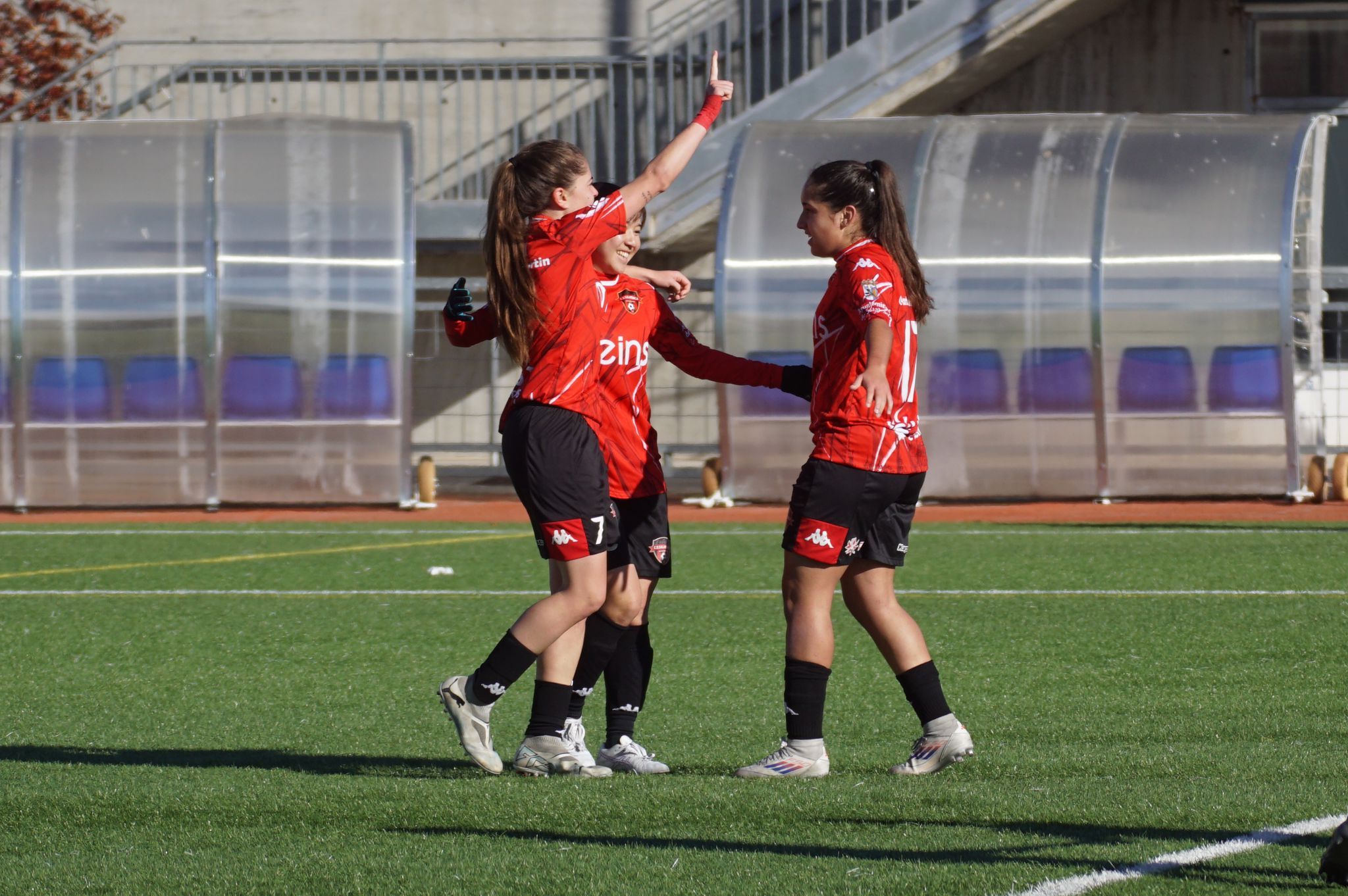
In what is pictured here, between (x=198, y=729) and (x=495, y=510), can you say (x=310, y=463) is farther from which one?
(x=198, y=729)

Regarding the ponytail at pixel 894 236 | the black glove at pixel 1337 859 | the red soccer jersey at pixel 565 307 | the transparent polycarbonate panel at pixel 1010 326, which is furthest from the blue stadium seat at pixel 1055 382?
the black glove at pixel 1337 859

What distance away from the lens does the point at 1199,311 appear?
15.4m

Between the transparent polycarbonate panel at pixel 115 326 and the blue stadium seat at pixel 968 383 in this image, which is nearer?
the blue stadium seat at pixel 968 383

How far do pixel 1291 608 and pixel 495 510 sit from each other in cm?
843

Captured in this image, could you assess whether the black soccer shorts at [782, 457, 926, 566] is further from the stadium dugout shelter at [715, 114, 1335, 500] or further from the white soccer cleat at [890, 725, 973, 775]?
the stadium dugout shelter at [715, 114, 1335, 500]

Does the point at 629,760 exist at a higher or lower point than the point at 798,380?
lower

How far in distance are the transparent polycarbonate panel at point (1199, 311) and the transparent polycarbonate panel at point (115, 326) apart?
7.97 m

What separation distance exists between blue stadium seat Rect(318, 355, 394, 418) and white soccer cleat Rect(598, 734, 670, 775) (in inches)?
422

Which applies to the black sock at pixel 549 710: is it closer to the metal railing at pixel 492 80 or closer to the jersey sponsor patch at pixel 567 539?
the jersey sponsor patch at pixel 567 539

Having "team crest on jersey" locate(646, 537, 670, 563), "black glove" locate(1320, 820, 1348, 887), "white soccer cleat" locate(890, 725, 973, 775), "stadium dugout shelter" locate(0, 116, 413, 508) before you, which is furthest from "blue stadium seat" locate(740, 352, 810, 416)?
"black glove" locate(1320, 820, 1348, 887)

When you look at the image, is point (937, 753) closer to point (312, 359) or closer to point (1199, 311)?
point (1199, 311)

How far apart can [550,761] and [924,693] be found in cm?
109

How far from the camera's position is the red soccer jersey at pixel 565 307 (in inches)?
197

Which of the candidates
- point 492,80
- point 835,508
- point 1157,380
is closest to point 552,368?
point 835,508
